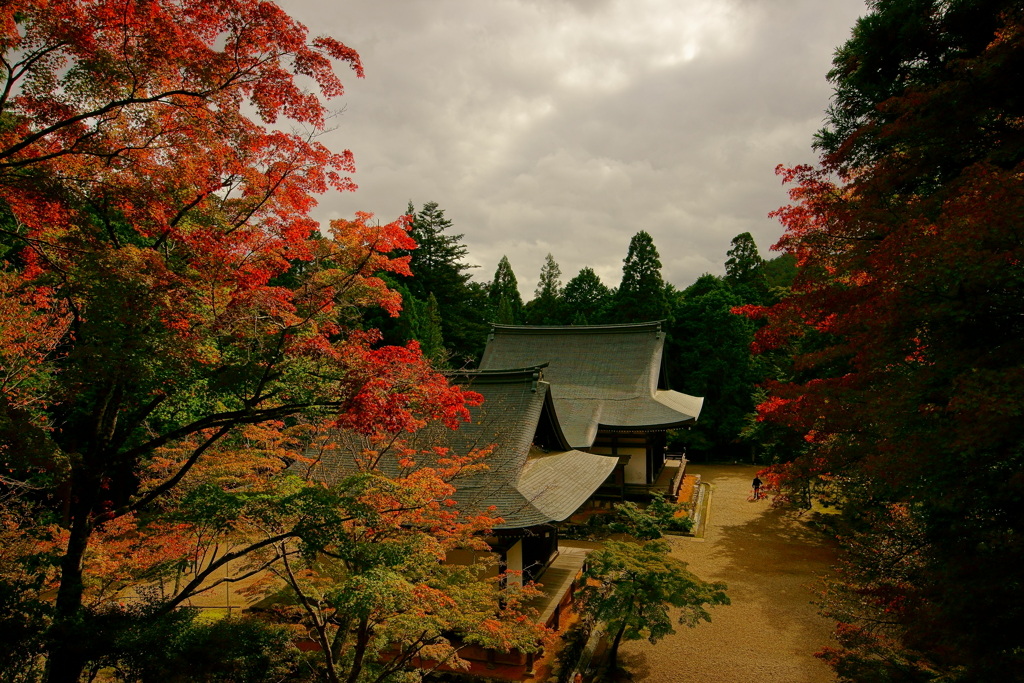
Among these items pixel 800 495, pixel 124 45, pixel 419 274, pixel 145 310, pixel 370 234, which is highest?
pixel 419 274

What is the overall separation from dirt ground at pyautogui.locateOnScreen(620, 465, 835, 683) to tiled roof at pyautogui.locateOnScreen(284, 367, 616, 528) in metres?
3.01

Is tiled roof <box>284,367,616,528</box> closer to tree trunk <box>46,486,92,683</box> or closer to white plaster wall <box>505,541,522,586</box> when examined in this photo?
white plaster wall <box>505,541,522,586</box>

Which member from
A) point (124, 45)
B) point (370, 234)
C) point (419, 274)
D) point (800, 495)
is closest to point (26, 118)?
point (124, 45)

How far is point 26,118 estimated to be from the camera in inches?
169

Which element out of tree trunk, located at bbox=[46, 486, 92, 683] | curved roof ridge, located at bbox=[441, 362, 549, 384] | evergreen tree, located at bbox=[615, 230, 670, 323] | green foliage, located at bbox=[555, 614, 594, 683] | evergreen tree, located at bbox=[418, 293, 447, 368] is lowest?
green foliage, located at bbox=[555, 614, 594, 683]

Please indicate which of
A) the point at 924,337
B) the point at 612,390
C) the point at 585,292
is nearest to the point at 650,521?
the point at 924,337

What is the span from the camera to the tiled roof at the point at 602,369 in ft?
56.8

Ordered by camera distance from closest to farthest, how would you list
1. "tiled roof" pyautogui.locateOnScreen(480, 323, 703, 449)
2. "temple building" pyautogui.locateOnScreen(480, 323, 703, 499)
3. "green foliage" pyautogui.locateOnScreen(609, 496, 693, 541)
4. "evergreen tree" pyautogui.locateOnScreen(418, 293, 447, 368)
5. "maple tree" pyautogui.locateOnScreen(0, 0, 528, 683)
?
"maple tree" pyautogui.locateOnScreen(0, 0, 528, 683) → "green foliage" pyautogui.locateOnScreen(609, 496, 693, 541) → "temple building" pyautogui.locateOnScreen(480, 323, 703, 499) → "tiled roof" pyautogui.locateOnScreen(480, 323, 703, 449) → "evergreen tree" pyautogui.locateOnScreen(418, 293, 447, 368)

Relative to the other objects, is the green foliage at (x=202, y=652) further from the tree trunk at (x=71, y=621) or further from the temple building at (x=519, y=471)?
the temple building at (x=519, y=471)

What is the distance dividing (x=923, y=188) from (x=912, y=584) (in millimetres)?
5951

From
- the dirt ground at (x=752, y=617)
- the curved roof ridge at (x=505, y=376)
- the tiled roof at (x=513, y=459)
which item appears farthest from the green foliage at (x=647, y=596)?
the curved roof ridge at (x=505, y=376)

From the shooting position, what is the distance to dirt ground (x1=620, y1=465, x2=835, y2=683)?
7.95 metres

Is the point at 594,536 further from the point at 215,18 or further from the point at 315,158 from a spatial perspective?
the point at 215,18

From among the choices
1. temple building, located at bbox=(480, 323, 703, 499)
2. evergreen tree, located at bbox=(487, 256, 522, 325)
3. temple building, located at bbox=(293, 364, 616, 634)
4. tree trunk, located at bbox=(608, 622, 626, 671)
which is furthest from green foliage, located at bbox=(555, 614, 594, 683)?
evergreen tree, located at bbox=(487, 256, 522, 325)
